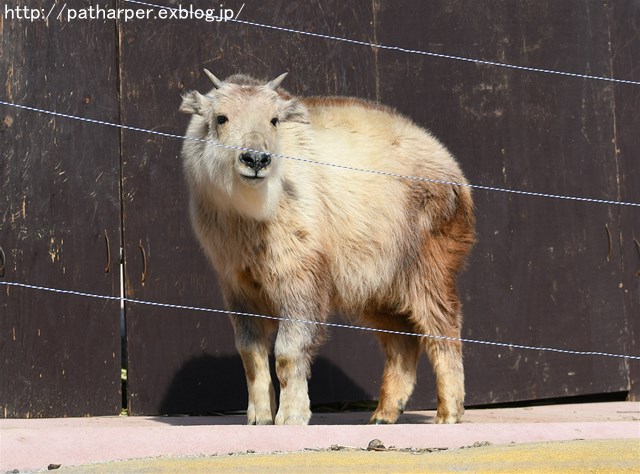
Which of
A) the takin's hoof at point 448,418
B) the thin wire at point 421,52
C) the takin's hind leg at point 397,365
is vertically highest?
the thin wire at point 421,52

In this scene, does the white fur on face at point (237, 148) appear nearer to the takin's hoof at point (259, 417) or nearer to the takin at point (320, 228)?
the takin at point (320, 228)

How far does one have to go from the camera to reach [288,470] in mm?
5340

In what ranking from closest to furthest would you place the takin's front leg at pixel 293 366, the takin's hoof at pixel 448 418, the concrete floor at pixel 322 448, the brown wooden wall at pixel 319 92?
the concrete floor at pixel 322 448, the takin's front leg at pixel 293 366, the takin's hoof at pixel 448 418, the brown wooden wall at pixel 319 92

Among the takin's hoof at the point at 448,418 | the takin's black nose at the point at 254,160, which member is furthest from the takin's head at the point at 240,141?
the takin's hoof at the point at 448,418

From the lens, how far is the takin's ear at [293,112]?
711 cm

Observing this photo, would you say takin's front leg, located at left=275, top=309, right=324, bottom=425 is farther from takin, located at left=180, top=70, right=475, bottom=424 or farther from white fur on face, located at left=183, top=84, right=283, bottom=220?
white fur on face, located at left=183, top=84, right=283, bottom=220

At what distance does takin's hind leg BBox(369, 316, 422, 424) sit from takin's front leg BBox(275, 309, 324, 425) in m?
1.00

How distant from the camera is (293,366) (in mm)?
6930

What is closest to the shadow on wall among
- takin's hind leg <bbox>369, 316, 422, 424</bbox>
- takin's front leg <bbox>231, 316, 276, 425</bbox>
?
takin's hind leg <bbox>369, 316, 422, 424</bbox>

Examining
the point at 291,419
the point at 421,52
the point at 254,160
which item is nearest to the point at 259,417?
the point at 291,419

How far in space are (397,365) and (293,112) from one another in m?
1.91

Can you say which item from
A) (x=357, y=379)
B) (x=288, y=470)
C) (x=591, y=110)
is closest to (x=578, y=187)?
(x=591, y=110)

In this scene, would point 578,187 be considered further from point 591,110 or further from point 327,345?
point 327,345

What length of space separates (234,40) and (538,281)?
296 centimetres
